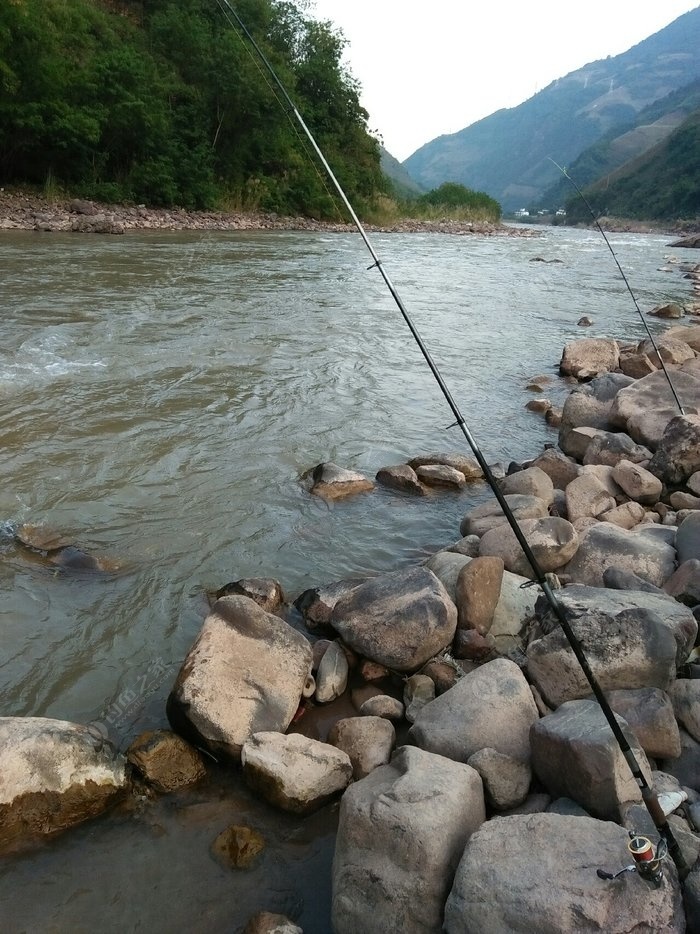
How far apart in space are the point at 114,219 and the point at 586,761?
2261 centimetres

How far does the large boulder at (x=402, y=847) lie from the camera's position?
1835 mm

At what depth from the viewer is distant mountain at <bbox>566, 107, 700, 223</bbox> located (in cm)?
7856

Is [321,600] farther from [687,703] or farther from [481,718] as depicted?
[687,703]

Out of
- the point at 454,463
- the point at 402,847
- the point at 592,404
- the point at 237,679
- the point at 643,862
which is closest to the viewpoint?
the point at 643,862

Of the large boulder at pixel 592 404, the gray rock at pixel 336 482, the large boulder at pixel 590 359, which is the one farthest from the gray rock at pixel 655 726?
the large boulder at pixel 590 359

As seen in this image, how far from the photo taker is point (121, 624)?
3287 mm

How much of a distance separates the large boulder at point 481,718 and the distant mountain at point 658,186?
8303 centimetres

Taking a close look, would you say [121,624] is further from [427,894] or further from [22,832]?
[427,894]

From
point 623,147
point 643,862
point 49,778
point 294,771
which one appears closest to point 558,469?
point 294,771

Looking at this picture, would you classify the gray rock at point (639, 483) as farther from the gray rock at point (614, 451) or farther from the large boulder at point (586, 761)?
the large boulder at point (586, 761)

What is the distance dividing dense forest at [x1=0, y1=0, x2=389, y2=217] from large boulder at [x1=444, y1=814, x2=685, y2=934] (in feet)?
59.6

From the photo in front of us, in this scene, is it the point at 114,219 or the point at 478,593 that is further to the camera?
the point at 114,219

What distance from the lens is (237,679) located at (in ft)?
8.87

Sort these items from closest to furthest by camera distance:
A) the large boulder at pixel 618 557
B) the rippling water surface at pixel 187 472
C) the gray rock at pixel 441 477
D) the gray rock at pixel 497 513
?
the rippling water surface at pixel 187 472
the large boulder at pixel 618 557
the gray rock at pixel 497 513
the gray rock at pixel 441 477
